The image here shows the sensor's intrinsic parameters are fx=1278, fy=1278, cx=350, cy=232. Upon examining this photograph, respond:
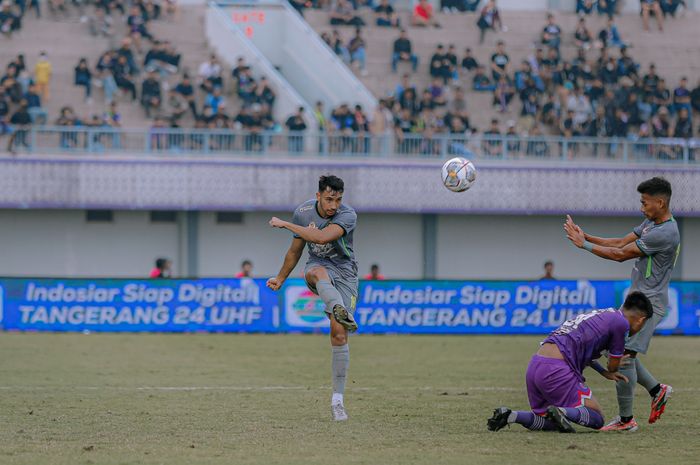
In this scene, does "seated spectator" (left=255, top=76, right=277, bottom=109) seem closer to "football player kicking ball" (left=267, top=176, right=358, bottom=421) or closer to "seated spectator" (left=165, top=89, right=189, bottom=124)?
"seated spectator" (left=165, top=89, right=189, bottom=124)

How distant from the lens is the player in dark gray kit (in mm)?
11281

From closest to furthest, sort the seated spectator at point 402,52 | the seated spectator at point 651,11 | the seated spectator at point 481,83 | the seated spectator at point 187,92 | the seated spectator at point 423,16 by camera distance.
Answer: the seated spectator at point 187,92 < the seated spectator at point 481,83 < the seated spectator at point 402,52 < the seated spectator at point 423,16 < the seated spectator at point 651,11

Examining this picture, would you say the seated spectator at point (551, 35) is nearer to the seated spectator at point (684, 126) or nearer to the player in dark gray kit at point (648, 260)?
the seated spectator at point (684, 126)

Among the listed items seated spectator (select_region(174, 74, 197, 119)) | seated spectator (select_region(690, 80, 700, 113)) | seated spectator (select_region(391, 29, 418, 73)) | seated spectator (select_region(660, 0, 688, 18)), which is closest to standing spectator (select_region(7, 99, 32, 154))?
seated spectator (select_region(174, 74, 197, 119))

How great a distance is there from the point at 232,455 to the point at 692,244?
99.3 ft

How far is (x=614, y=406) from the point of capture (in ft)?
43.9

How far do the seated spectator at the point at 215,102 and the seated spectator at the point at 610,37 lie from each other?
12.3 meters

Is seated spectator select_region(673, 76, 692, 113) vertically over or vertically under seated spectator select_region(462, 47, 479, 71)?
under

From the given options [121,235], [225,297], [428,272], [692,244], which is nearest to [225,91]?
[121,235]

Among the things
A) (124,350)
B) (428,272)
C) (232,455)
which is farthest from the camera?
(428,272)

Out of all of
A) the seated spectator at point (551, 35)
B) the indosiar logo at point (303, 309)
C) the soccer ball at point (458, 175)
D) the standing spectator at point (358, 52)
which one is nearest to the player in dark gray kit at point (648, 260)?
the soccer ball at point (458, 175)

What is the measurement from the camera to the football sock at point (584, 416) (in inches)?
429

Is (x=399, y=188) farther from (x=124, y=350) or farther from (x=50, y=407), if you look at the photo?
(x=50, y=407)

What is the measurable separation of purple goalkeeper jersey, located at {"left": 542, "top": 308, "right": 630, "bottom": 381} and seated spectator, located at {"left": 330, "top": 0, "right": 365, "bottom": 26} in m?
28.8
